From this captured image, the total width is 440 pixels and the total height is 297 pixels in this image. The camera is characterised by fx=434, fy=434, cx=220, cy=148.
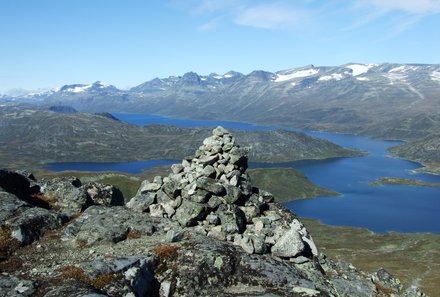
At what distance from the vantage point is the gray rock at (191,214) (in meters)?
35.9

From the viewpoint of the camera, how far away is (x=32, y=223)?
32.2m

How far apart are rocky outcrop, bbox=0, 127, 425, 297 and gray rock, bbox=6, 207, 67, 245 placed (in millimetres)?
79

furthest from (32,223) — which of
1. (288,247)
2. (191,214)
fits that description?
(288,247)

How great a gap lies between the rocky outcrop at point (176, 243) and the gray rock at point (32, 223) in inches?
3.1

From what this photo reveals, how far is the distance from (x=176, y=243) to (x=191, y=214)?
18.8 feet

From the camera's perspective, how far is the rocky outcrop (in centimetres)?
2575

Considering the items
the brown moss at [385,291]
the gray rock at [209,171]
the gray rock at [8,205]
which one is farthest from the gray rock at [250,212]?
the gray rock at [8,205]

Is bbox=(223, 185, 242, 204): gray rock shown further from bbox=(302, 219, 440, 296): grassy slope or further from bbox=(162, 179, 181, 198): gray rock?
bbox=(302, 219, 440, 296): grassy slope

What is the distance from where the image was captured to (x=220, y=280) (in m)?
27.4

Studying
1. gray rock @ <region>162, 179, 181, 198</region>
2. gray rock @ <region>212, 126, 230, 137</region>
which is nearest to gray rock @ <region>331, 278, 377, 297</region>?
gray rock @ <region>162, 179, 181, 198</region>

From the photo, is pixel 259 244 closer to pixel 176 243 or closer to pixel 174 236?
pixel 176 243

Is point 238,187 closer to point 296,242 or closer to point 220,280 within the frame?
point 296,242

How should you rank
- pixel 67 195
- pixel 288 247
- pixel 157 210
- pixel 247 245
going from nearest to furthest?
pixel 247 245 → pixel 288 247 → pixel 157 210 → pixel 67 195

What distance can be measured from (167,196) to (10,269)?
16676mm
